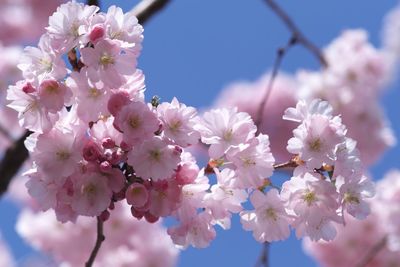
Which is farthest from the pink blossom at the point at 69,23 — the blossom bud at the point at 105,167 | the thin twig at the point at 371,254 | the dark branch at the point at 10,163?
the thin twig at the point at 371,254

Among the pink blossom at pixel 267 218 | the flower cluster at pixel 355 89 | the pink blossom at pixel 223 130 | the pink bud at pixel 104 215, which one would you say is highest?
the flower cluster at pixel 355 89

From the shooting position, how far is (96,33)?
4.75 ft

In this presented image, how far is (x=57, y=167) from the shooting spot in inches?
56.4

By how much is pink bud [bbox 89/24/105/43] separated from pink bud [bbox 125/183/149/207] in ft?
1.03

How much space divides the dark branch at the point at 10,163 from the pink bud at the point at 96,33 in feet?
4.04

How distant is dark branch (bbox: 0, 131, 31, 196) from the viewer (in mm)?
2584

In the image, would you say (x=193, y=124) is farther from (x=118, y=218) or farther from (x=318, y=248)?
(x=318, y=248)

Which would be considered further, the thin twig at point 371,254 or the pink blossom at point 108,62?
the thin twig at point 371,254

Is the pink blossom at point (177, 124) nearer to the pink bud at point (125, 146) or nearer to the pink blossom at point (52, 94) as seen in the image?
the pink bud at point (125, 146)

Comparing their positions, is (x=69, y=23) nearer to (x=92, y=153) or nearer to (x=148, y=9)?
(x=92, y=153)

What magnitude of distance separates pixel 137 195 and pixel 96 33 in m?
0.34

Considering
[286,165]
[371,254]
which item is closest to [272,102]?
[371,254]

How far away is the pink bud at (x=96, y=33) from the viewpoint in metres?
1.45

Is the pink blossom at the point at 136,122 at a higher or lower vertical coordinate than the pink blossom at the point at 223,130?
lower
